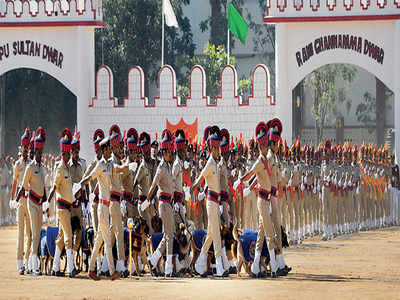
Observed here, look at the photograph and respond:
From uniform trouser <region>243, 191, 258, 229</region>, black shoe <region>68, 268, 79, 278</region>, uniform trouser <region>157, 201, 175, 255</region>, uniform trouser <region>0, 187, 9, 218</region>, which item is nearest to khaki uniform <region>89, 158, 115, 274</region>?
black shoe <region>68, 268, 79, 278</region>

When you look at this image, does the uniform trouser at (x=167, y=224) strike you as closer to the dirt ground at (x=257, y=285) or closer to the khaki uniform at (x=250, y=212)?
the dirt ground at (x=257, y=285)

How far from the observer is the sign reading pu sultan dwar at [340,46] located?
90.7ft

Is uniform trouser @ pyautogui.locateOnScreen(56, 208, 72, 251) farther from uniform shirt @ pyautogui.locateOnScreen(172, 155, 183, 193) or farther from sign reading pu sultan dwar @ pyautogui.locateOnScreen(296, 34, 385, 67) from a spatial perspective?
sign reading pu sultan dwar @ pyautogui.locateOnScreen(296, 34, 385, 67)

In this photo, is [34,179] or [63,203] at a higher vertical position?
[34,179]

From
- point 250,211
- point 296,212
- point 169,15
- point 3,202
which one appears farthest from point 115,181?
point 169,15

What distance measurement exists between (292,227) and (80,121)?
27.1 feet

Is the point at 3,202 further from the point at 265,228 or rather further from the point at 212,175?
the point at 265,228

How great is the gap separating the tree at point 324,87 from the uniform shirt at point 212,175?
1346 inches

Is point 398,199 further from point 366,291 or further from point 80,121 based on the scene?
point 366,291

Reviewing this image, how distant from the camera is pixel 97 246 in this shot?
1608 cm

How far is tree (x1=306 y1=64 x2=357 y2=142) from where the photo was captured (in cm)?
5072

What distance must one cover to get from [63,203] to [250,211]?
7369 mm

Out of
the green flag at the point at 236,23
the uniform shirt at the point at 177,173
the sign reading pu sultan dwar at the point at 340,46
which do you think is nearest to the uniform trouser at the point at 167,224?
the uniform shirt at the point at 177,173

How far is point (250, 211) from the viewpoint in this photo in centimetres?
2333
